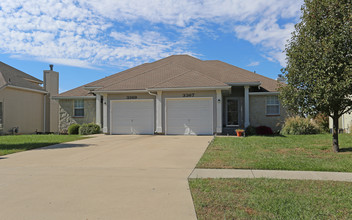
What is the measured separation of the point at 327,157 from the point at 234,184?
504 cm

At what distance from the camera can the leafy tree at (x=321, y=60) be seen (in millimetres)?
9047

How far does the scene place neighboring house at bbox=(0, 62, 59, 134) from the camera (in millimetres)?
20594

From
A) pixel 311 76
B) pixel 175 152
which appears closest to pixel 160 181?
pixel 175 152

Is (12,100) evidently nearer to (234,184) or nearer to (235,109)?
(235,109)

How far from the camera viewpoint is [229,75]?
20.5 metres

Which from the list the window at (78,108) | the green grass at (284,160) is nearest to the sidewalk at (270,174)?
the green grass at (284,160)

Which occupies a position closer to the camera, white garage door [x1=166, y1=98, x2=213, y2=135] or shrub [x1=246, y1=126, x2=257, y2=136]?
white garage door [x1=166, y1=98, x2=213, y2=135]

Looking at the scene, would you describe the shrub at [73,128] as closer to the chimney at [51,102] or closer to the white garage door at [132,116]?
the white garage door at [132,116]

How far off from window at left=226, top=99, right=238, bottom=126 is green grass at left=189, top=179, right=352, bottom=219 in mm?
14316

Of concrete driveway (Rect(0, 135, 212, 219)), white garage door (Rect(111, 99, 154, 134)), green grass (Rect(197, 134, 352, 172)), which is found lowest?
concrete driveway (Rect(0, 135, 212, 219))

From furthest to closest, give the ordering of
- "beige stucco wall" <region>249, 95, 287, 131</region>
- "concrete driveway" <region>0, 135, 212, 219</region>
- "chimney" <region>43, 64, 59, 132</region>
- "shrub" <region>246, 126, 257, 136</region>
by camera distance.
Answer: "chimney" <region>43, 64, 59, 132</region> < "beige stucco wall" <region>249, 95, 287, 131</region> < "shrub" <region>246, 126, 257, 136</region> < "concrete driveway" <region>0, 135, 212, 219</region>

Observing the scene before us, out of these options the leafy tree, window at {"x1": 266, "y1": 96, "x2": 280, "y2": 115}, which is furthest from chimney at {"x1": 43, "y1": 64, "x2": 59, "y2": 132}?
the leafy tree

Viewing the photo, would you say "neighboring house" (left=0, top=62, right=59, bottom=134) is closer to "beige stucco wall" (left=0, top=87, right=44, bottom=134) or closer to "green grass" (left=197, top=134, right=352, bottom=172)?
"beige stucco wall" (left=0, top=87, right=44, bottom=134)

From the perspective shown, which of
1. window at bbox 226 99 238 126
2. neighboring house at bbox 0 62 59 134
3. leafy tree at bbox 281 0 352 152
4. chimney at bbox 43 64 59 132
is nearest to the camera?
leafy tree at bbox 281 0 352 152
